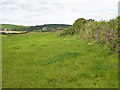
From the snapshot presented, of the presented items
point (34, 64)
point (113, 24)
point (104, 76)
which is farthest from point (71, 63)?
point (113, 24)

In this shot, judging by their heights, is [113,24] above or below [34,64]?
above

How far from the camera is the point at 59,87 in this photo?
348 inches

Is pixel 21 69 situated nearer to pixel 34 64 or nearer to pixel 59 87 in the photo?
pixel 34 64

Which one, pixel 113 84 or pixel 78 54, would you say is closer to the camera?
pixel 113 84

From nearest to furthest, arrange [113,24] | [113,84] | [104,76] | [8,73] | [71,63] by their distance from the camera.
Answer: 1. [113,84]
2. [104,76]
3. [8,73]
4. [71,63]
5. [113,24]

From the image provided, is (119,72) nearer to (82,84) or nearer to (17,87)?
(82,84)

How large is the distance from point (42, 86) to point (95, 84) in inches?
102

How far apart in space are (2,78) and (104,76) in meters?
5.85

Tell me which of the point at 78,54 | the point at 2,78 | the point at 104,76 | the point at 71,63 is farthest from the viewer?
the point at 78,54

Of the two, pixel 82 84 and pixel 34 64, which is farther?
pixel 34 64

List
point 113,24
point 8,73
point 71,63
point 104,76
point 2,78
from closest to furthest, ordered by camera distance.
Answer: point 104,76 → point 2,78 → point 8,73 → point 71,63 → point 113,24

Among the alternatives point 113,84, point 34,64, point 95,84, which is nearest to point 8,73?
point 34,64

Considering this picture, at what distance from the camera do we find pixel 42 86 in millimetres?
9148

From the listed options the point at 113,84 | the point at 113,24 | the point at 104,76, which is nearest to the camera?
the point at 113,84
